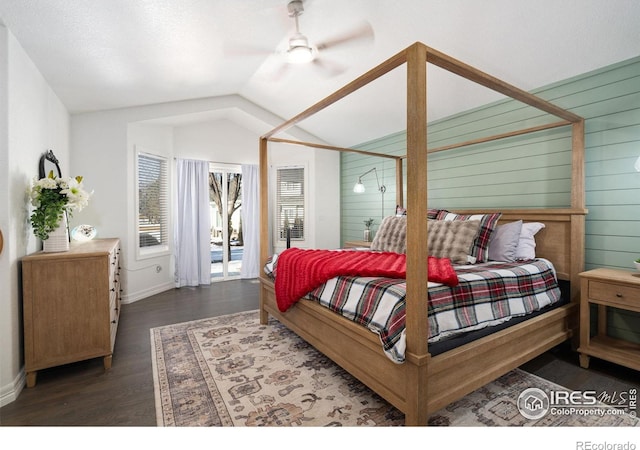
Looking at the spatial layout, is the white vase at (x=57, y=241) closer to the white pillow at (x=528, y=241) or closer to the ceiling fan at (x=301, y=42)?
the ceiling fan at (x=301, y=42)

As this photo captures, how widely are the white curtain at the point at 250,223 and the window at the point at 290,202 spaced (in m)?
0.42

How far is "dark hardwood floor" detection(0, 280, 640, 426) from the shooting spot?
5.97 feet

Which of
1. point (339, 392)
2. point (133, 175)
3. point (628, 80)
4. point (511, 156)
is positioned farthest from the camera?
point (133, 175)

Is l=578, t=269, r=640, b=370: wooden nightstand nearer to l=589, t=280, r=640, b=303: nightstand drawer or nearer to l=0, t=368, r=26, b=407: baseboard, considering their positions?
l=589, t=280, r=640, b=303: nightstand drawer

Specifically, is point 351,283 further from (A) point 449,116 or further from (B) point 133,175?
(B) point 133,175

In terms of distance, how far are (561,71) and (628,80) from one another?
0.48 meters

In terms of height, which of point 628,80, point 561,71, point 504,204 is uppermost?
point 561,71

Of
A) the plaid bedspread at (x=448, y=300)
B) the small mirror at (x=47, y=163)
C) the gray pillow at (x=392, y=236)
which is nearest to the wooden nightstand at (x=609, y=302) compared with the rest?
the plaid bedspread at (x=448, y=300)

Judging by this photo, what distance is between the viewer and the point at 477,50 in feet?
9.31

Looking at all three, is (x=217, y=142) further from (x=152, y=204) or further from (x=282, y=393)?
(x=282, y=393)

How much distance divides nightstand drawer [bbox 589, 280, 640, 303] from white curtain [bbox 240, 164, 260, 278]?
4.76 metres

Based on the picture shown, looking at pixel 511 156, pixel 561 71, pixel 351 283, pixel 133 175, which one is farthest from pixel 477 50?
pixel 133 175

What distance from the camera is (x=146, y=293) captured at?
457 cm

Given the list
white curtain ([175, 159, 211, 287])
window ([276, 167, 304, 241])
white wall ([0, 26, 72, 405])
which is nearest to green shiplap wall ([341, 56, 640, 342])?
window ([276, 167, 304, 241])
